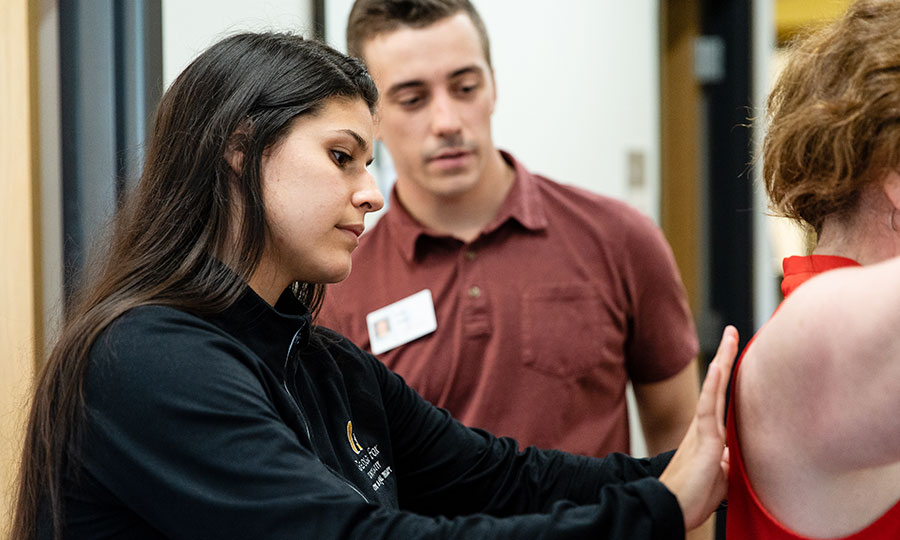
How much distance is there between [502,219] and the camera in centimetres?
195

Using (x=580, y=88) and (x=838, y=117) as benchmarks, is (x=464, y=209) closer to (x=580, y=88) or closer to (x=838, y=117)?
(x=838, y=117)

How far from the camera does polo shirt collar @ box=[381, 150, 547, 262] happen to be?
1951 mm

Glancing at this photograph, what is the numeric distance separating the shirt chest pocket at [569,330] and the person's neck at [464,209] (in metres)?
0.17

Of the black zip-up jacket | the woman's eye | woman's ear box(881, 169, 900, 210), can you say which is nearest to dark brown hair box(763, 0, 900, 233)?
woman's ear box(881, 169, 900, 210)

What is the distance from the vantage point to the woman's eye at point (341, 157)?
1.25 m

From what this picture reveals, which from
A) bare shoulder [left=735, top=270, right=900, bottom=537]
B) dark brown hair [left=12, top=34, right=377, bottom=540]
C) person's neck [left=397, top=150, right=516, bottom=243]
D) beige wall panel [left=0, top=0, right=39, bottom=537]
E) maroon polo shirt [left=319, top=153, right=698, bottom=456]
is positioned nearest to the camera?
bare shoulder [left=735, top=270, right=900, bottom=537]

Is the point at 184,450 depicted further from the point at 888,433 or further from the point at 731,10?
the point at 731,10

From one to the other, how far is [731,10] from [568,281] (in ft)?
7.02

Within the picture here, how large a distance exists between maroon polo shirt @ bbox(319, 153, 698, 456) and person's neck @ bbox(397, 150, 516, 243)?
23mm

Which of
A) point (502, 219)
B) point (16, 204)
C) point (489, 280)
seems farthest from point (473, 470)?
point (16, 204)

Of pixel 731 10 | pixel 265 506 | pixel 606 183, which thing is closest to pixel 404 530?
pixel 265 506

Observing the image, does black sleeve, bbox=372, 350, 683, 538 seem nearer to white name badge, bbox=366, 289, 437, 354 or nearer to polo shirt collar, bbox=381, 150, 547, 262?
white name badge, bbox=366, 289, 437, 354

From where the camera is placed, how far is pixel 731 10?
366 cm

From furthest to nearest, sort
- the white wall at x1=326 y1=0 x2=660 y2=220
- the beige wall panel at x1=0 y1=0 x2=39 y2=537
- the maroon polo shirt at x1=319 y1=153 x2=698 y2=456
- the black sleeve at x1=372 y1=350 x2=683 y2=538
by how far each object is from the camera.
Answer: the white wall at x1=326 y1=0 x2=660 y2=220, the maroon polo shirt at x1=319 y1=153 x2=698 y2=456, the beige wall panel at x1=0 y1=0 x2=39 y2=537, the black sleeve at x1=372 y1=350 x2=683 y2=538
